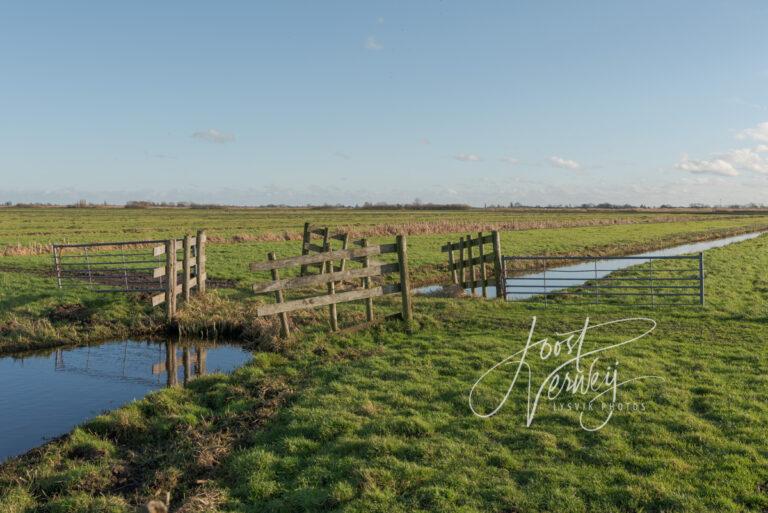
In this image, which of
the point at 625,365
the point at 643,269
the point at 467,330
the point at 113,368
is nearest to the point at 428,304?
the point at 467,330

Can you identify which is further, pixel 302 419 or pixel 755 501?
pixel 302 419

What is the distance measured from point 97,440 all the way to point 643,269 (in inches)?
893

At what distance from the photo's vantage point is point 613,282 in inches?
872

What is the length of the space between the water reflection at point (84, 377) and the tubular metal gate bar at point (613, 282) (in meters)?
9.40

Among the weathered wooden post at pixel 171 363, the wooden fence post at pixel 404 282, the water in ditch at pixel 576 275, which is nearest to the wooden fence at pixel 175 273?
the weathered wooden post at pixel 171 363

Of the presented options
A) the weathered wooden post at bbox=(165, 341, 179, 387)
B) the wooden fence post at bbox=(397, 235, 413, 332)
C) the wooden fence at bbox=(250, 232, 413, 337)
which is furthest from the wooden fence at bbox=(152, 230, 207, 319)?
the wooden fence post at bbox=(397, 235, 413, 332)

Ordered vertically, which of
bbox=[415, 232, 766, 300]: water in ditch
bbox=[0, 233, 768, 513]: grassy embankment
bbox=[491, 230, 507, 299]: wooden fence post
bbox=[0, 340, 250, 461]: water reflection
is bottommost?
bbox=[0, 340, 250, 461]: water reflection

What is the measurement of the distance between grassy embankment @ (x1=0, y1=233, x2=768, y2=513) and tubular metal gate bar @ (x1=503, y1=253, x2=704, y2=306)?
16.5ft

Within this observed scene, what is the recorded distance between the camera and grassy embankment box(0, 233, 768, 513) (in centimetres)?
584

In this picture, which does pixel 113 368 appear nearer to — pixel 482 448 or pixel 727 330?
pixel 482 448

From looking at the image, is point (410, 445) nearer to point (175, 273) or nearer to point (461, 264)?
point (175, 273)

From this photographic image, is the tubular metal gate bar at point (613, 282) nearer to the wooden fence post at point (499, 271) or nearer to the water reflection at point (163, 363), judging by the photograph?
the wooden fence post at point (499, 271)

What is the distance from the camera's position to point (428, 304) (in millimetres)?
16562

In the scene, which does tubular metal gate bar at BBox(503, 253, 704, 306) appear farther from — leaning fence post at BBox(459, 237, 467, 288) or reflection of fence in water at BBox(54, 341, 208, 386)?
reflection of fence in water at BBox(54, 341, 208, 386)
